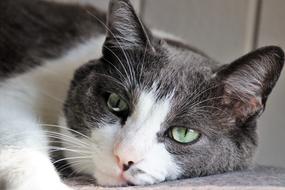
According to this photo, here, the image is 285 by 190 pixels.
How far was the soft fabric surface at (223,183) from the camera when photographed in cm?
106

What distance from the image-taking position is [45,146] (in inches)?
48.3

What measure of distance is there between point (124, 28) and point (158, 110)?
0.23 m

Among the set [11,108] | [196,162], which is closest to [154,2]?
[11,108]

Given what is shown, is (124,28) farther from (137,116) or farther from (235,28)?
(235,28)

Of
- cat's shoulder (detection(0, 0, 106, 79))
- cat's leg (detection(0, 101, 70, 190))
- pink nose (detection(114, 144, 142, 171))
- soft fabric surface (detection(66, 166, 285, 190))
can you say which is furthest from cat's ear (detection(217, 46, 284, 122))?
cat's shoulder (detection(0, 0, 106, 79))

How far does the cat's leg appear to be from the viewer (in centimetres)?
100

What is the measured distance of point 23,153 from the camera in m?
1.11

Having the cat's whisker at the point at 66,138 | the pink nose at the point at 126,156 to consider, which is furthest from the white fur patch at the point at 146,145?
the cat's whisker at the point at 66,138

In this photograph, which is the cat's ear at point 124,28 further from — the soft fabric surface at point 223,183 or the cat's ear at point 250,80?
the soft fabric surface at point 223,183

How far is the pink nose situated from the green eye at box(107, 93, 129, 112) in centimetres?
12

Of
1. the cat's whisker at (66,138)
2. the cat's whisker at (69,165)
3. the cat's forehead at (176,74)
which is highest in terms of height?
the cat's forehead at (176,74)

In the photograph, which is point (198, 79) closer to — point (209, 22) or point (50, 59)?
point (50, 59)

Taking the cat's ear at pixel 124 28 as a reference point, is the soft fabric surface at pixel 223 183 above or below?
below

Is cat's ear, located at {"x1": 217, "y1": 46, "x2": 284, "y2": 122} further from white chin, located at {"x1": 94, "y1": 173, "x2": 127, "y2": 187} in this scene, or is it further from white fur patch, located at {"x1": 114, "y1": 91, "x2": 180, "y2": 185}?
white chin, located at {"x1": 94, "y1": 173, "x2": 127, "y2": 187}
